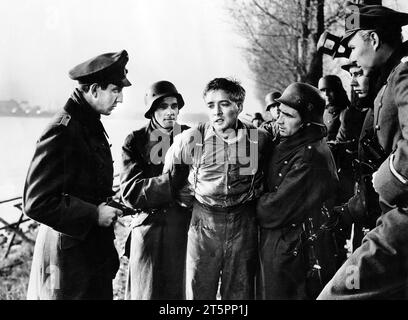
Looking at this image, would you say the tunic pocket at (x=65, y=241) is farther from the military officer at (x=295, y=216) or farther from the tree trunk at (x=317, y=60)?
the tree trunk at (x=317, y=60)

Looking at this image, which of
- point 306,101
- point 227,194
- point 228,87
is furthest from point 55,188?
point 306,101

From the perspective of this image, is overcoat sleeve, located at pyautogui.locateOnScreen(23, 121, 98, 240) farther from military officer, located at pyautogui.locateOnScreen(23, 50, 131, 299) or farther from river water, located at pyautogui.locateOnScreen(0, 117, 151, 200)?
river water, located at pyautogui.locateOnScreen(0, 117, 151, 200)

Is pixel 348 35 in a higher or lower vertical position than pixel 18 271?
higher

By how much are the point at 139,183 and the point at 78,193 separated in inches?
30.9

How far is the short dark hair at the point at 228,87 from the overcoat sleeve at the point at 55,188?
1.13 m

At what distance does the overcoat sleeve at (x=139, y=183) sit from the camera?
10.6 feet

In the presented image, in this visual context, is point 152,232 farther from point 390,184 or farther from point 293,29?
point 293,29

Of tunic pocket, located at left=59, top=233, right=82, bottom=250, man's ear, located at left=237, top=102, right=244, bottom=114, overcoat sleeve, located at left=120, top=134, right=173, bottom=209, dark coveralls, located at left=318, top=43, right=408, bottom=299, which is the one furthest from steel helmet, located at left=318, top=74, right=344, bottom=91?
tunic pocket, located at left=59, top=233, right=82, bottom=250

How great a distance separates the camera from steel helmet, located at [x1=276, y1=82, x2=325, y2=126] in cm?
328

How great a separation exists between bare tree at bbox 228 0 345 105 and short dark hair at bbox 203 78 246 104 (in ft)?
18.9

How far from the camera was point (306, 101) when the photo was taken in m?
3.30

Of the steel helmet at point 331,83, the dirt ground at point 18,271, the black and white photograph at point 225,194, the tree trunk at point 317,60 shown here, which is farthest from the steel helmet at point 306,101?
the tree trunk at point 317,60

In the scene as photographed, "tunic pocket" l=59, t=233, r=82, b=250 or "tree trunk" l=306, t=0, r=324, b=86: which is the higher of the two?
"tree trunk" l=306, t=0, r=324, b=86

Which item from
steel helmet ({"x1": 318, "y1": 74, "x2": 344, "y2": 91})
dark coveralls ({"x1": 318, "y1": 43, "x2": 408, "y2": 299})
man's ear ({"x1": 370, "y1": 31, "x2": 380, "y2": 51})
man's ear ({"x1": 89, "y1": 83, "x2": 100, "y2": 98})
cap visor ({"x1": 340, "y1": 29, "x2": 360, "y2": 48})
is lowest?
dark coveralls ({"x1": 318, "y1": 43, "x2": 408, "y2": 299})
